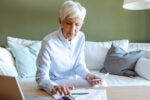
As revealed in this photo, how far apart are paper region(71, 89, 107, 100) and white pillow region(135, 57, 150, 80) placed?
135 cm

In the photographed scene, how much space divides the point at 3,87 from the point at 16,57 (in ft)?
5.54

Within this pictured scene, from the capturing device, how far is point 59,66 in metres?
1.60

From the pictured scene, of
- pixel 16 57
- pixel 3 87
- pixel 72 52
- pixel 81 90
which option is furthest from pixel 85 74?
pixel 16 57

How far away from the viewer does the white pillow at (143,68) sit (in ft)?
8.29

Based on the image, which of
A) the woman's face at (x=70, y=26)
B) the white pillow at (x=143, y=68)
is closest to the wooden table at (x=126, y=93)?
the woman's face at (x=70, y=26)

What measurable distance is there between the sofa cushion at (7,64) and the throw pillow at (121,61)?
3.51 ft

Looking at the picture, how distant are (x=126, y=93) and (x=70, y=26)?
1.86ft

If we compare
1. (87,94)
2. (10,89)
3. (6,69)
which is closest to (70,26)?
(87,94)

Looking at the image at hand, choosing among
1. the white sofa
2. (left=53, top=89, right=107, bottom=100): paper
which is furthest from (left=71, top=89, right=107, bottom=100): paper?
the white sofa

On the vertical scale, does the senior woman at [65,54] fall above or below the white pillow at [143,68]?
above

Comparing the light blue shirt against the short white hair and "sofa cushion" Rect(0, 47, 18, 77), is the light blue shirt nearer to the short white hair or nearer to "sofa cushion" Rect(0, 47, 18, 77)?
the short white hair

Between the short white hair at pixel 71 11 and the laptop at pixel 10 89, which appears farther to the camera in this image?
the short white hair at pixel 71 11

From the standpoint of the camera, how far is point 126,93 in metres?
1.30

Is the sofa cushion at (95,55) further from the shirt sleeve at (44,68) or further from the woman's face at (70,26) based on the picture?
the shirt sleeve at (44,68)
